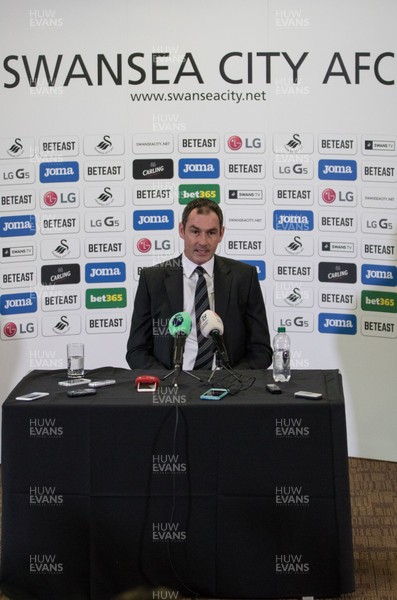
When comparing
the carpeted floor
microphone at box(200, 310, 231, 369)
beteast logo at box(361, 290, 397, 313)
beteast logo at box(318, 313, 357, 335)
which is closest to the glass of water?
microphone at box(200, 310, 231, 369)

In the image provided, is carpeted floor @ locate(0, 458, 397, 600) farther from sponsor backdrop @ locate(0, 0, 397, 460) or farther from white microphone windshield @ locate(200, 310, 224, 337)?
white microphone windshield @ locate(200, 310, 224, 337)

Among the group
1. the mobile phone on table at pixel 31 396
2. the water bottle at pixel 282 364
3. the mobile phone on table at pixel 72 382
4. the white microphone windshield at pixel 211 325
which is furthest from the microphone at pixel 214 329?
the mobile phone on table at pixel 31 396

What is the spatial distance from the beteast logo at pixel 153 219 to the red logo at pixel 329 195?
39.8 inches

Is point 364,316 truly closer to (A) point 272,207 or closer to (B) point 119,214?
(A) point 272,207

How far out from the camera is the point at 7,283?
6340 millimetres

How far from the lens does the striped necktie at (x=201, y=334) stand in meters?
4.85

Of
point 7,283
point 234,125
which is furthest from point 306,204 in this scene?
point 7,283

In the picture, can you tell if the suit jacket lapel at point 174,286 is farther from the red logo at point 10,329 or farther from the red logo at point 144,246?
the red logo at point 10,329

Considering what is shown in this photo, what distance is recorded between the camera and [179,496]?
12.7ft

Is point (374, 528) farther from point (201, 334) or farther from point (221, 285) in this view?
point (221, 285)

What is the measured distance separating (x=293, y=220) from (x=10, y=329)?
2.01 m

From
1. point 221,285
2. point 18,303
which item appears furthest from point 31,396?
point 18,303

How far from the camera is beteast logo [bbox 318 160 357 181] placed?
6.24 m

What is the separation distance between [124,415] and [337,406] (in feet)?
2.81
